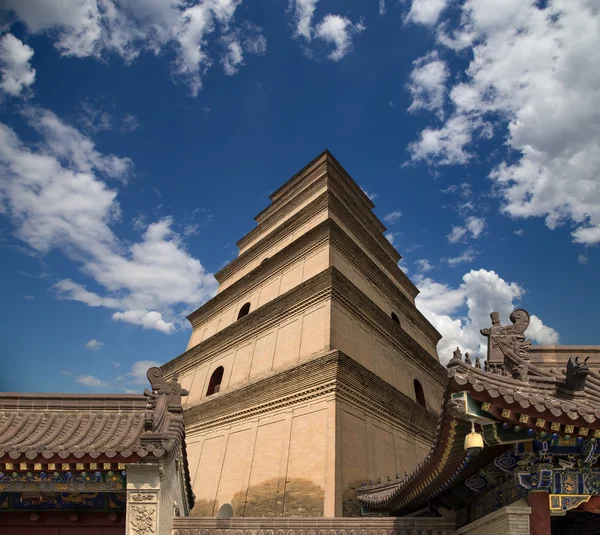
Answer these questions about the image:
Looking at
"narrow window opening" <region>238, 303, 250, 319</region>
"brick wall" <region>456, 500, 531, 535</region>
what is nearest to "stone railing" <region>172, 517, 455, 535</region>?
"brick wall" <region>456, 500, 531, 535</region>

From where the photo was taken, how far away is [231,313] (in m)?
20.6

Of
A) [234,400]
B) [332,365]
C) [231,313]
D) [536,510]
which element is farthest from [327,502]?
[231,313]

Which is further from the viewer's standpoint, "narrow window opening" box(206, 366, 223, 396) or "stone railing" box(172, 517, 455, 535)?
"narrow window opening" box(206, 366, 223, 396)

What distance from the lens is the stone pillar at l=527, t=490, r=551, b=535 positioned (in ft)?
16.0

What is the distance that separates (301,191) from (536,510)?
61.8 ft

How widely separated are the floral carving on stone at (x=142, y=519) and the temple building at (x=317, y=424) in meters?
0.02

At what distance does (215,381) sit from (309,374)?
20.3 feet

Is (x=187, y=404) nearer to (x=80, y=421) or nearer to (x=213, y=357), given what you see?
(x=213, y=357)

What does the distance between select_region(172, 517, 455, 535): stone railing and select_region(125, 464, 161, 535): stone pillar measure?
1150 millimetres

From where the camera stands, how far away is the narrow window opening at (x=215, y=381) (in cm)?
1844

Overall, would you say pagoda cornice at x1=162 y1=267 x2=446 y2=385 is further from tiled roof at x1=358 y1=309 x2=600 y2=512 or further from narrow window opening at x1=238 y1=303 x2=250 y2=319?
tiled roof at x1=358 y1=309 x2=600 y2=512

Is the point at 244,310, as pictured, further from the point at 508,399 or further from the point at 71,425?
the point at 508,399

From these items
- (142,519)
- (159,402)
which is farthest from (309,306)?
(142,519)

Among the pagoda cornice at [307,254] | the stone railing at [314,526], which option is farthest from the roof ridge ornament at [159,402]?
the pagoda cornice at [307,254]
